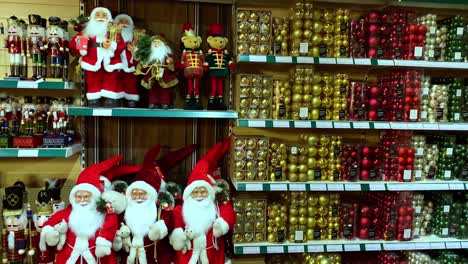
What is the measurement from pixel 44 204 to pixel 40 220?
0.08 meters

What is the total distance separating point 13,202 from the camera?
211cm

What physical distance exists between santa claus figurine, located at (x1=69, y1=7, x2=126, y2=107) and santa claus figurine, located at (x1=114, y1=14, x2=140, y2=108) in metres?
0.04

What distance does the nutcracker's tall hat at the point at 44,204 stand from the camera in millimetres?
2141

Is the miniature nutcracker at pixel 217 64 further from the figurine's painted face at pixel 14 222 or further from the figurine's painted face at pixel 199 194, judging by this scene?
the figurine's painted face at pixel 14 222

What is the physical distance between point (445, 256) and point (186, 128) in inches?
74.8

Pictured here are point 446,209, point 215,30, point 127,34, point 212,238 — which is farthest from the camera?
point 446,209

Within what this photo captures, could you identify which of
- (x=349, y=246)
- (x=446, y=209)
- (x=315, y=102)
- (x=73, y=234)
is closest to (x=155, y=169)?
(x=73, y=234)

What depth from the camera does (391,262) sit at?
2.56 meters

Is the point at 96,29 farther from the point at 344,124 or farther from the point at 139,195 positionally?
the point at 344,124

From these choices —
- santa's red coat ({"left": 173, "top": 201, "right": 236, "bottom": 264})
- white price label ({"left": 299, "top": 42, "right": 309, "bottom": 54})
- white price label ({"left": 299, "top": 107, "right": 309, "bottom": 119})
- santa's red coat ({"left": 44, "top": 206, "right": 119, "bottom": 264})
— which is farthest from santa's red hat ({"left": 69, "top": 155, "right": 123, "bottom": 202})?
white price label ({"left": 299, "top": 42, "right": 309, "bottom": 54})

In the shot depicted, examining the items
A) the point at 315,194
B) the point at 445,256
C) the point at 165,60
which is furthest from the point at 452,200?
the point at 165,60

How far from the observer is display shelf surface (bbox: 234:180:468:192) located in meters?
2.35

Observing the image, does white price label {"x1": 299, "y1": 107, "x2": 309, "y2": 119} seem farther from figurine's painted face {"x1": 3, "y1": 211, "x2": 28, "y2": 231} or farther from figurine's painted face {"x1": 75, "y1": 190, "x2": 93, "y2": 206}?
figurine's painted face {"x1": 3, "y1": 211, "x2": 28, "y2": 231}

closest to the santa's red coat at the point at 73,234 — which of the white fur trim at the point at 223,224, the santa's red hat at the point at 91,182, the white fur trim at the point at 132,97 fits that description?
the santa's red hat at the point at 91,182
